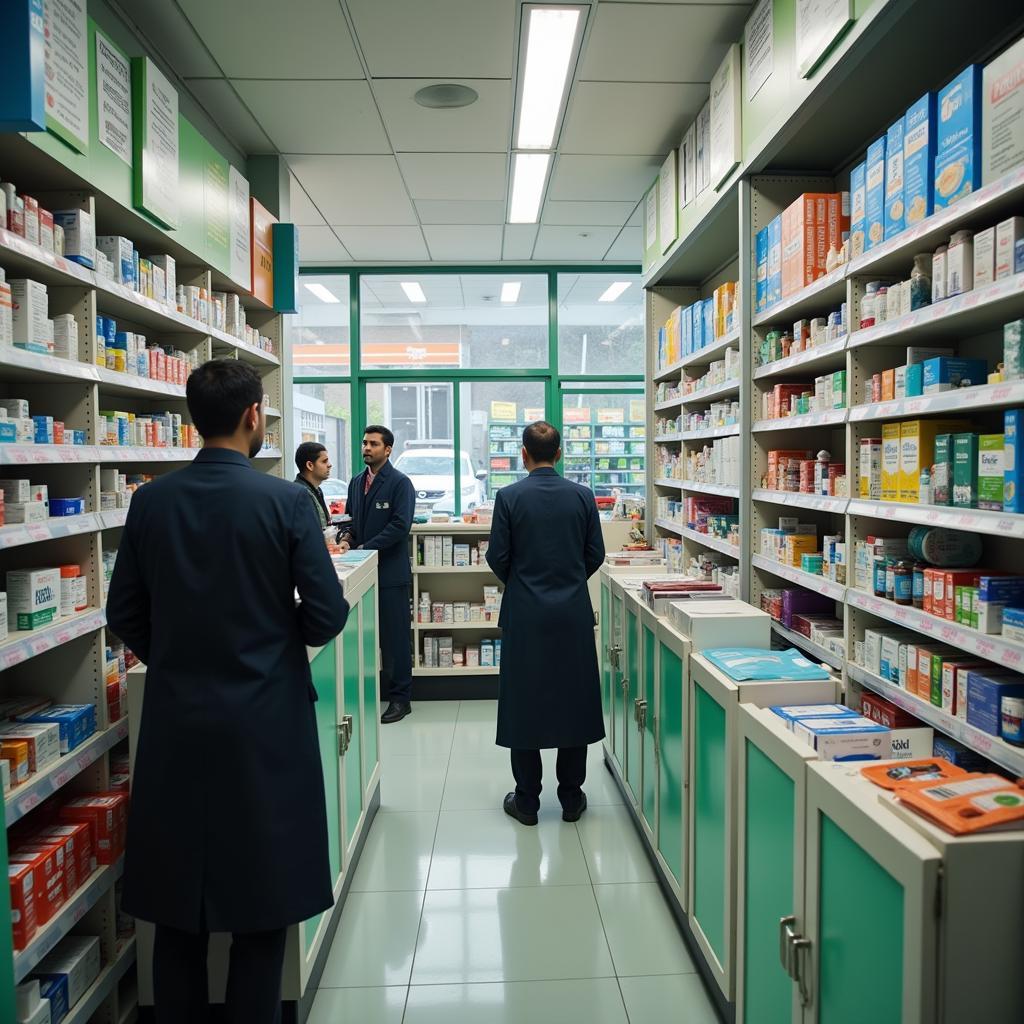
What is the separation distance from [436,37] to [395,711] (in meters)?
4.34

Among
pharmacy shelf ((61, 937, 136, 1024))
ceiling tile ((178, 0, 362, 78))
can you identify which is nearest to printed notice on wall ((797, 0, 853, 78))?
ceiling tile ((178, 0, 362, 78))

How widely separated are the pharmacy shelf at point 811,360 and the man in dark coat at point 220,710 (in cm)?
189

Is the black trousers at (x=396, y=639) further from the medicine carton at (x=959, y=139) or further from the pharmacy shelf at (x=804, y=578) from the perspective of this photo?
the medicine carton at (x=959, y=139)

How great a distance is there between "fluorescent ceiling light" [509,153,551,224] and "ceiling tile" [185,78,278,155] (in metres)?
1.60

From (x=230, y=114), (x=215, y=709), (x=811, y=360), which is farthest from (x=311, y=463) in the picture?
(x=215, y=709)

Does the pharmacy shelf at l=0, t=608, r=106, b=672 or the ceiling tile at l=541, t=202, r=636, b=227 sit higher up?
the ceiling tile at l=541, t=202, r=636, b=227

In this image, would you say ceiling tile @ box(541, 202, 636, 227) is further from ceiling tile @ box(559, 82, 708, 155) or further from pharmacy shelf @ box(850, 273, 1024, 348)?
pharmacy shelf @ box(850, 273, 1024, 348)

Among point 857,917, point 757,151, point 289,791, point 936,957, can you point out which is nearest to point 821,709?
point 857,917

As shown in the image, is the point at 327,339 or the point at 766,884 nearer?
the point at 766,884

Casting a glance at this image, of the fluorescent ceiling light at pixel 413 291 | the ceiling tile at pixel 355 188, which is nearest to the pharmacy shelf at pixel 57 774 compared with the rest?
the ceiling tile at pixel 355 188

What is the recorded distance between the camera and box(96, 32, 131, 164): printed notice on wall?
110 inches

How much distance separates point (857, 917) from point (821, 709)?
68cm

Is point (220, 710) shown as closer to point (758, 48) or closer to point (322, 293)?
point (758, 48)

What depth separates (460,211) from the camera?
6.25m
